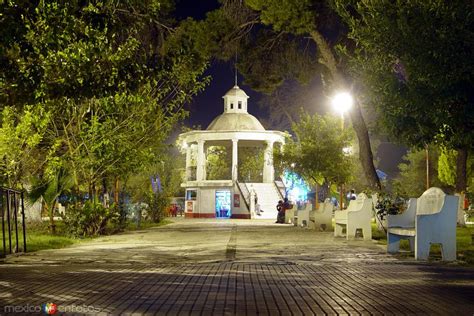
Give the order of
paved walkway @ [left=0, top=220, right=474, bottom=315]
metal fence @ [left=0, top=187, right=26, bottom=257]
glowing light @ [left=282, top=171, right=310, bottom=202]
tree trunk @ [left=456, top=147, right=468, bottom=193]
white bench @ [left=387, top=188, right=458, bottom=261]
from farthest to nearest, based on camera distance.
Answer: glowing light @ [left=282, top=171, right=310, bottom=202], tree trunk @ [left=456, top=147, right=468, bottom=193], metal fence @ [left=0, top=187, right=26, bottom=257], white bench @ [left=387, top=188, right=458, bottom=261], paved walkway @ [left=0, top=220, right=474, bottom=315]

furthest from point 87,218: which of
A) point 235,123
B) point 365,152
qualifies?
point 235,123

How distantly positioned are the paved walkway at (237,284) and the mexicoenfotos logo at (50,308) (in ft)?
0.29

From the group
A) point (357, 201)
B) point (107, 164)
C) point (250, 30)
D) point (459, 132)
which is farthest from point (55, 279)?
point (250, 30)

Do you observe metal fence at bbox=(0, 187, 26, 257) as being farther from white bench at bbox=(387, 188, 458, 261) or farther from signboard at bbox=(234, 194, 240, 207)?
signboard at bbox=(234, 194, 240, 207)

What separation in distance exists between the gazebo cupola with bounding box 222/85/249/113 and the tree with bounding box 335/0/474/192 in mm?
40453

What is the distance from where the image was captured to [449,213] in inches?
439

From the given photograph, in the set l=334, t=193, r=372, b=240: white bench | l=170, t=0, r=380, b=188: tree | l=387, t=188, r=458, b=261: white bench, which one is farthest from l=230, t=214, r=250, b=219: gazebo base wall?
l=387, t=188, r=458, b=261: white bench

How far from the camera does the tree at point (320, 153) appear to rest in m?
36.8

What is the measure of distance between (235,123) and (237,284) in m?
45.0

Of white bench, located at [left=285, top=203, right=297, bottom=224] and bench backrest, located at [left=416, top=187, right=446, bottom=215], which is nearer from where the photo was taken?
bench backrest, located at [left=416, top=187, right=446, bottom=215]

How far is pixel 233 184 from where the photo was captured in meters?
50.3

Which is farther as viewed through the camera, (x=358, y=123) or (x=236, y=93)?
(x=236, y=93)

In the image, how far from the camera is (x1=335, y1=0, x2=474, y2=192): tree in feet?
41.0

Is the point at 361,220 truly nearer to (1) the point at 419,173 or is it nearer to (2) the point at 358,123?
(2) the point at 358,123
